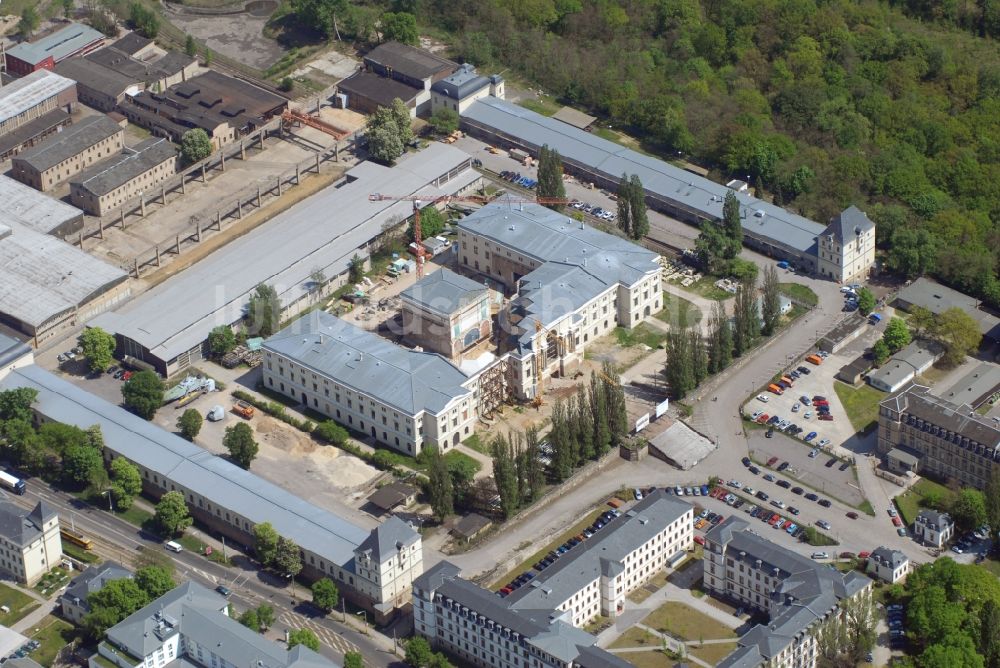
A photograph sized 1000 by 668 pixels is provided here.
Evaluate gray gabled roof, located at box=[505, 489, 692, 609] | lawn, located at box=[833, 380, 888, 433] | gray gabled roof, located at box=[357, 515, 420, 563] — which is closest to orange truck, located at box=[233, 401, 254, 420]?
gray gabled roof, located at box=[357, 515, 420, 563]

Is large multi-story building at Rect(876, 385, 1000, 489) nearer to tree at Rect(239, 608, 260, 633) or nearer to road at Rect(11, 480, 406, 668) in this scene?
road at Rect(11, 480, 406, 668)

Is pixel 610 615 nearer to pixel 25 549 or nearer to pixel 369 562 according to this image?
pixel 369 562

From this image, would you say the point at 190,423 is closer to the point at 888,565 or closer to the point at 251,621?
the point at 251,621

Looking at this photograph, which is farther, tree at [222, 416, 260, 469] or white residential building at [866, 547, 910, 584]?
tree at [222, 416, 260, 469]

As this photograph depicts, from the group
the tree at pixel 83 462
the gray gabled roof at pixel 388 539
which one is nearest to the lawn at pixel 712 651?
the gray gabled roof at pixel 388 539

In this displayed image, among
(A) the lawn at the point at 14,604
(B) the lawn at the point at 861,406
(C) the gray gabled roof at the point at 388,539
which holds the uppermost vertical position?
(C) the gray gabled roof at the point at 388,539

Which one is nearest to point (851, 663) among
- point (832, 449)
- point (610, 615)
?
point (610, 615)

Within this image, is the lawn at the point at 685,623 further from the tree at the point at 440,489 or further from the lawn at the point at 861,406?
the lawn at the point at 861,406
